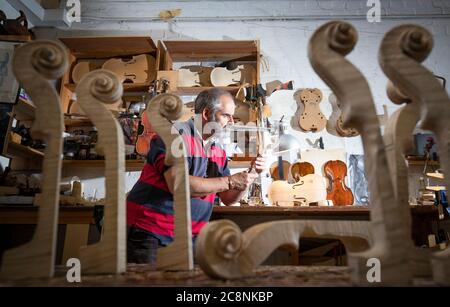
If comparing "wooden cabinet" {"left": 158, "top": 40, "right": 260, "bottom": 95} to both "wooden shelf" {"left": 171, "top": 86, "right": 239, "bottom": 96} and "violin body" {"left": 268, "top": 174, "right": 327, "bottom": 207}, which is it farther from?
"violin body" {"left": 268, "top": 174, "right": 327, "bottom": 207}

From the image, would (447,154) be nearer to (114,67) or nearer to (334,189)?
(334,189)

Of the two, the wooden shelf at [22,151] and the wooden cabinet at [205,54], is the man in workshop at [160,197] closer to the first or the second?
the wooden cabinet at [205,54]

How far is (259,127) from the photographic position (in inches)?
113

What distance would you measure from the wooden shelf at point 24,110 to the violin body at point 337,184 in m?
2.59

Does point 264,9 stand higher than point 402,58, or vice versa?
point 264,9

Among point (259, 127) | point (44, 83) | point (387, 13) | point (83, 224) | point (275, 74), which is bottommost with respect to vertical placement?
point (83, 224)

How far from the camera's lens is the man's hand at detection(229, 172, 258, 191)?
173cm

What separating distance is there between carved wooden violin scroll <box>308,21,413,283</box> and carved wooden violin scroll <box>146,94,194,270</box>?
247 mm

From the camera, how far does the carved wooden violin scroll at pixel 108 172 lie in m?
0.50

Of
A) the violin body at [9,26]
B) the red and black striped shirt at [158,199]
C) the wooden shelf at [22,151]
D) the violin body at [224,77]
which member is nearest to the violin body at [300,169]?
the violin body at [224,77]

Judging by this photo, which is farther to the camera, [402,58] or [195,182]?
[195,182]

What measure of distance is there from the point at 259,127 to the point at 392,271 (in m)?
2.48

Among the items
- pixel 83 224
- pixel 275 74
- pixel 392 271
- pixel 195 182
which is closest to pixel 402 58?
pixel 392 271
